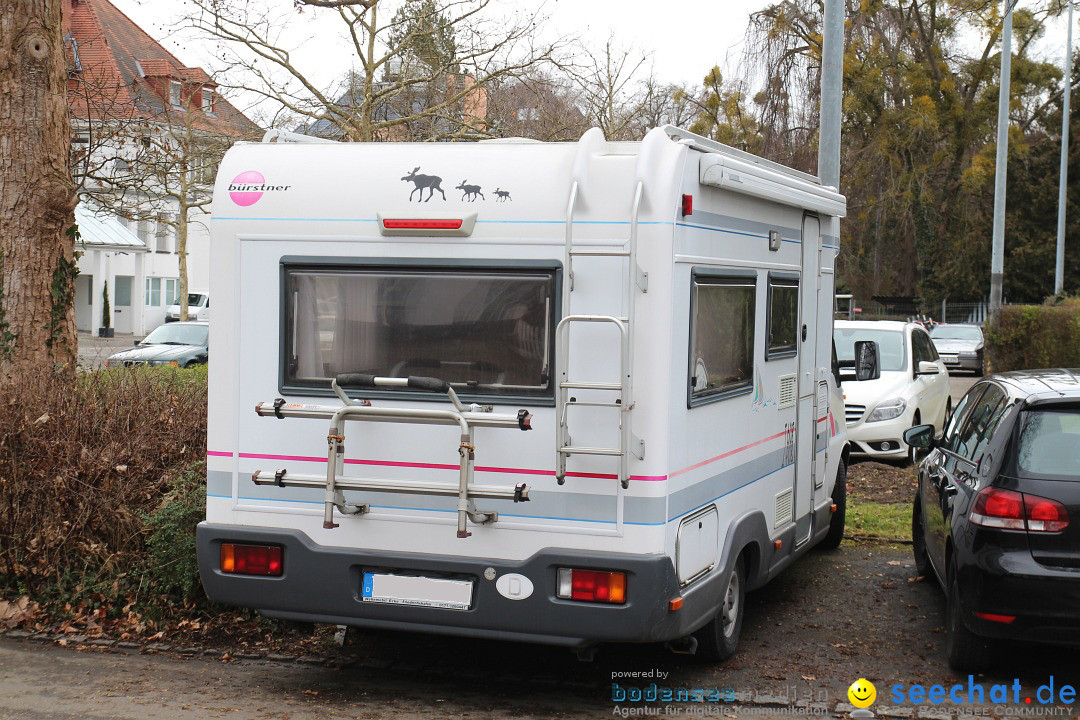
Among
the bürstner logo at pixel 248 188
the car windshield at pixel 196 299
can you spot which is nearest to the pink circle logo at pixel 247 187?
the bürstner logo at pixel 248 188

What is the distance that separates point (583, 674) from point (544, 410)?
5.37 ft

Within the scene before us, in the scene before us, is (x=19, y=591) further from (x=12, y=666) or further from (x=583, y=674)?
(x=583, y=674)

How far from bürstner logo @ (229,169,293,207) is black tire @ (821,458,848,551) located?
4908mm

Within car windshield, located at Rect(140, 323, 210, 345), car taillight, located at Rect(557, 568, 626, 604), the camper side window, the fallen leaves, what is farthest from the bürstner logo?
car windshield, located at Rect(140, 323, 210, 345)

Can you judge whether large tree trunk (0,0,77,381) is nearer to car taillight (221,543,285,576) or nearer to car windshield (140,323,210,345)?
car taillight (221,543,285,576)

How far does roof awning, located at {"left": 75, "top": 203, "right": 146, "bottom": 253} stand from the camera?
40.8 metres

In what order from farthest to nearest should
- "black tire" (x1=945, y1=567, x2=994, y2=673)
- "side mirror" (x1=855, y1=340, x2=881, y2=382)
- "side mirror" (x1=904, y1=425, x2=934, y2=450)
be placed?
"side mirror" (x1=855, y1=340, x2=881, y2=382)
"side mirror" (x1=904, y1=425, x2=934, y2=450)
"black tire" (x1=945, y1=567, x2=994, y2=673)

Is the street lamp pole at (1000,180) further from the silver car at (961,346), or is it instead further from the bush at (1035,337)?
the silver car at (961,346)

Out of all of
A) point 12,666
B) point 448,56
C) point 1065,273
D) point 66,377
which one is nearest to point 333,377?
point 12,666

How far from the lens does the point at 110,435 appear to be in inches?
287

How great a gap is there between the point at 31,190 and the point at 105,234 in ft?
119

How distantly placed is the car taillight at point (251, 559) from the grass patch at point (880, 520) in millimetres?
5534

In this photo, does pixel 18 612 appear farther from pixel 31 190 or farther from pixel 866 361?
pixel 866 361

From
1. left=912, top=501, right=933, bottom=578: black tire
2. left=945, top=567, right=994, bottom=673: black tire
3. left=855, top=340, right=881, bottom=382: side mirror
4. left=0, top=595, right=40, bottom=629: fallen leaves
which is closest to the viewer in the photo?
left=945, top=567, right=994, bottom=673: black tire
